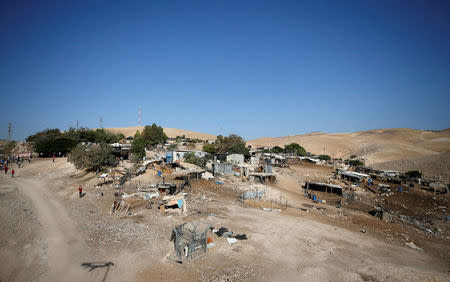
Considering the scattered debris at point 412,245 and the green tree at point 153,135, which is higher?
the green tree at point 153,135

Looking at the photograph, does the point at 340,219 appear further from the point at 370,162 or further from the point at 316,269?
→ the point at 370,162

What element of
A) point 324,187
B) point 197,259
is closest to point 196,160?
point 324,187

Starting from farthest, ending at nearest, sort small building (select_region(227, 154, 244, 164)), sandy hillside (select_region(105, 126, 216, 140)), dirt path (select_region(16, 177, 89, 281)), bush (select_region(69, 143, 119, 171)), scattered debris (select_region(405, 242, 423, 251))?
1. sandy hillside (select_region(105, 126, 216, 140))
2. small building (select_region(227, 154, 244, 164))
3. bush (select_region(69, 143, 119, 171))
4. scattered debris (select_region(405, 242, 423, 251))
5. dirt path (select_region(16, 177, 89, 281))

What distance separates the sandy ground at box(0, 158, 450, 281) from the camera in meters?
9.28

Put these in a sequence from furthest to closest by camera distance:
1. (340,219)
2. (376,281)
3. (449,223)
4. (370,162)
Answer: (370,162) → (449,223) → (340,219) → (376,281)

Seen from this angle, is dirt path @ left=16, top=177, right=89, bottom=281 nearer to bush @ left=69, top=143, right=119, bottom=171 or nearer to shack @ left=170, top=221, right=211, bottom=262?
shack @ left=170, top=221, right=211, bottom=262

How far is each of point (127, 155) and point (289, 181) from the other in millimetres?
25936

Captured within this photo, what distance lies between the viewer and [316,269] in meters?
10.0

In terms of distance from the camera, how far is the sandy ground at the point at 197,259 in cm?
928

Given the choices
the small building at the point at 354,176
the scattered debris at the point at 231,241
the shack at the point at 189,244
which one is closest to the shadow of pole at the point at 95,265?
the shack at the point at 189,244

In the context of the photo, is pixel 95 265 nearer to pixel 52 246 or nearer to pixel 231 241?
pixel 52 246

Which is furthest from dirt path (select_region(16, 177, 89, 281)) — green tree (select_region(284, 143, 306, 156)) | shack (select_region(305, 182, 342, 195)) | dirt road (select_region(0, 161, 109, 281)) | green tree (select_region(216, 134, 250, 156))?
green tree (select_region(284, 143, 306, 156))

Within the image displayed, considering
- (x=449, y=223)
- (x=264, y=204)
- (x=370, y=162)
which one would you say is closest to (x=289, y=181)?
(x=264, y=204)

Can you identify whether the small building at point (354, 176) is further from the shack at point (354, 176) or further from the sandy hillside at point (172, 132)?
the sandy hillside at point (172, 132)
